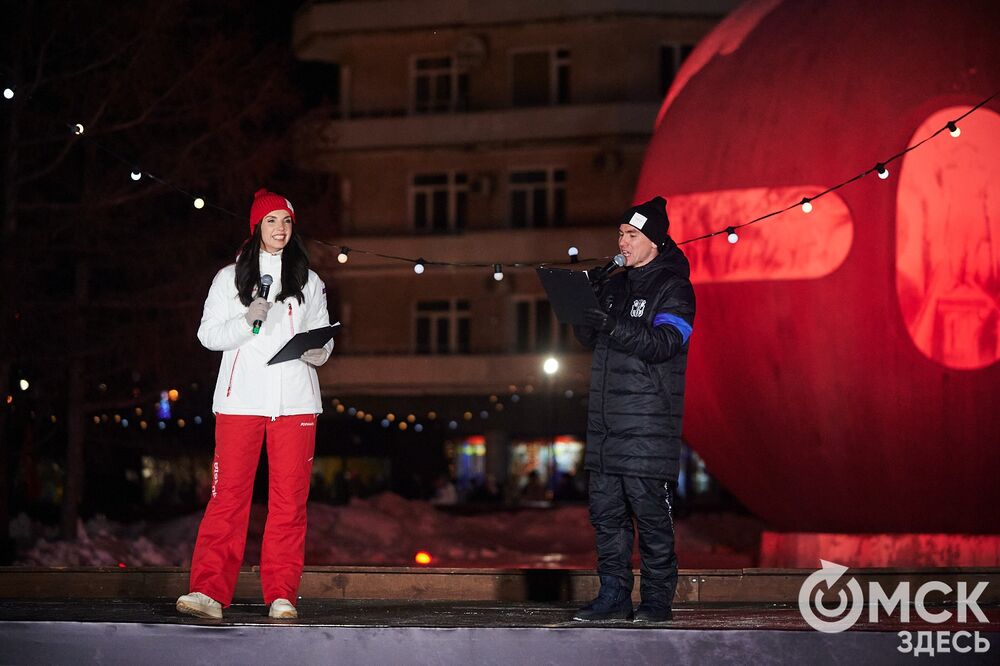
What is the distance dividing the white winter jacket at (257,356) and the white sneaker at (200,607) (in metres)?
0.85

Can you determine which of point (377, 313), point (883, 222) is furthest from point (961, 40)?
point (377, 313)

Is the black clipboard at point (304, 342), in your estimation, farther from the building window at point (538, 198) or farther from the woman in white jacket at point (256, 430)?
the building window at point (538, 198)

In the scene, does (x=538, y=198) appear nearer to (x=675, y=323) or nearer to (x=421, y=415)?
(x=421, y=415)

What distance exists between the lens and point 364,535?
18.7 m

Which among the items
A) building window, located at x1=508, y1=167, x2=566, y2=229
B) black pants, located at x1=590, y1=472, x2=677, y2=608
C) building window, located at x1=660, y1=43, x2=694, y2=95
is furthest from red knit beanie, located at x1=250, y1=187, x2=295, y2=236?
building window, located at x1=660, y1=43, x2=694, y2=95

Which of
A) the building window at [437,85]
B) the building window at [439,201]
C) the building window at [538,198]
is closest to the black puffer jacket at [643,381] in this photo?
the building window at [538,198]

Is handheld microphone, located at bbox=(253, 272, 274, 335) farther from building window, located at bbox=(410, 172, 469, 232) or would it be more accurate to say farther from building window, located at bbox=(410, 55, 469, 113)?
building window, located at bbox=(410, 55, 469, 113)

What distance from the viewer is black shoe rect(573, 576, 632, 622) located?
22.6ft

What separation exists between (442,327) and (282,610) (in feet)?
80.7

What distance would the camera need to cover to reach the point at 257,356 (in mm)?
7039

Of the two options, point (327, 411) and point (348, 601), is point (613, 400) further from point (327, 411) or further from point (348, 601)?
point (327, 411)

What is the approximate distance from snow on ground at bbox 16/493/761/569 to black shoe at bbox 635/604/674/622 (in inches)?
246

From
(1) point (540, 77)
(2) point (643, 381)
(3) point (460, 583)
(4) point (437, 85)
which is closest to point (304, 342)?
(2) point (643, 381)

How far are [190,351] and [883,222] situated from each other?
1057cm
